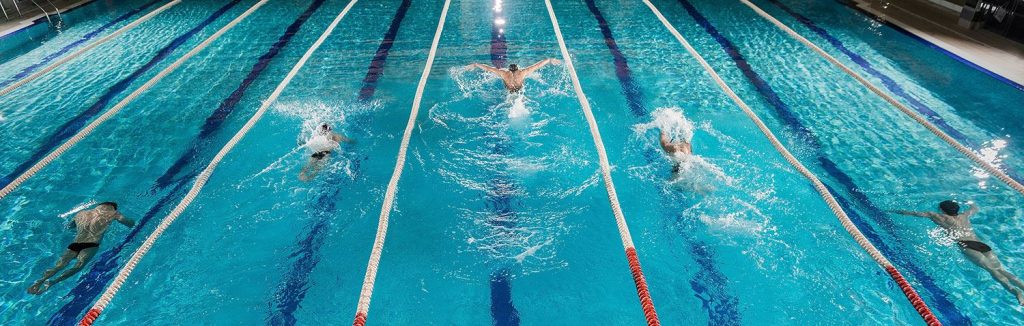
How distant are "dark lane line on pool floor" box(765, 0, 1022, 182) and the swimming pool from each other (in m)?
0.04

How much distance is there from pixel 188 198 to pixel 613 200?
125 inches

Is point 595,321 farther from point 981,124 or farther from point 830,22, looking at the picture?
point 830,22

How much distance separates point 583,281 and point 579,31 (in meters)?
5.22

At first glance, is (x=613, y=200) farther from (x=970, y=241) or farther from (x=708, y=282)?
(x=970, y=241)

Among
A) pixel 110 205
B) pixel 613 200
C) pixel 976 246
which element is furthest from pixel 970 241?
pixel 110 205

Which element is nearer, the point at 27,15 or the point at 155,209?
the point at 155,209

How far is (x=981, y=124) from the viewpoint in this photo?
4922 mm

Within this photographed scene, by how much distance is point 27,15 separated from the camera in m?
8.67

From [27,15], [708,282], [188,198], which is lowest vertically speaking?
[708,282]

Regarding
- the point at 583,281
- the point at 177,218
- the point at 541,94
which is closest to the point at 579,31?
the point at 541,94

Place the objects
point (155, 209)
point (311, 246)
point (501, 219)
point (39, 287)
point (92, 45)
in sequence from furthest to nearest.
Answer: point (92, 45), point (155, 209), point (501, 219), point (311, 246), point (39, 287)

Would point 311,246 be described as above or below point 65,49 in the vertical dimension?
below

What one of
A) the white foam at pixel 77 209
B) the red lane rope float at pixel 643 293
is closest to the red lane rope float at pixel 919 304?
the red lane rope float at pixel 643 293

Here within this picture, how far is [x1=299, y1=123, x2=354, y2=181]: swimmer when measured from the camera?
4.38 meters
